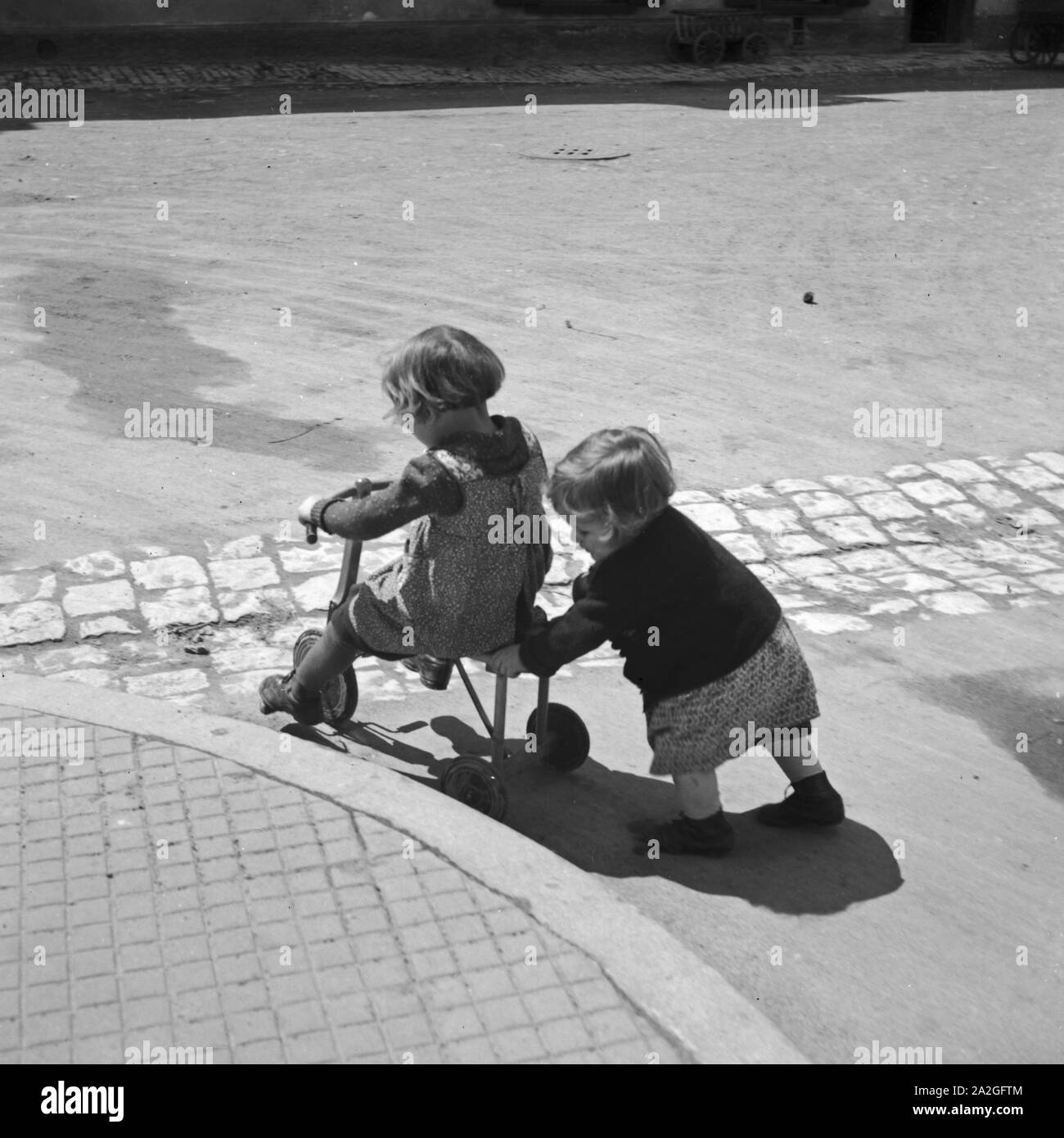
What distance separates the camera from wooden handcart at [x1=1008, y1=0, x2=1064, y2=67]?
22547mm

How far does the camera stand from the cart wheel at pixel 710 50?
21.4 m

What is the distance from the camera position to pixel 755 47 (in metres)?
22.0

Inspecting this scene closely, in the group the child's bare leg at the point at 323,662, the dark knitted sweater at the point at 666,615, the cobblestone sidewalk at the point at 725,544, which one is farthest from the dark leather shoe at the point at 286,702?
the dark knitted sweater at the point at 666,615

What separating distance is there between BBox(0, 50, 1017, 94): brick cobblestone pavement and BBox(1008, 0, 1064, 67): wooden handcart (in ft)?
1.09

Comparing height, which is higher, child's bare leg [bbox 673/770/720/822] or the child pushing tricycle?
the child pushing tricycle

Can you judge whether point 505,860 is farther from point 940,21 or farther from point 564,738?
point 940,21

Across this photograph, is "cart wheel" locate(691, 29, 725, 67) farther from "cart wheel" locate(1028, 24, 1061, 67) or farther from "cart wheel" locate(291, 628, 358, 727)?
"cart wheel" locate(291, 628, 358, 727)

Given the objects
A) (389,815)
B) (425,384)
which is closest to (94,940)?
(389,815)

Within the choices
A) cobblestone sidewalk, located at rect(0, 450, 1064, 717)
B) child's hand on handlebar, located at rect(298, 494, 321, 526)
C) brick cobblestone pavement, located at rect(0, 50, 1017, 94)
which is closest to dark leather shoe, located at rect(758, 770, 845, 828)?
cobblestone sidewalk, located at rect(0, 450, 1064, 717)

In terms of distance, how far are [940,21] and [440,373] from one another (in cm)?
2337

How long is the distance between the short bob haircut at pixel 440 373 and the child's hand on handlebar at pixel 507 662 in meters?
0.76
